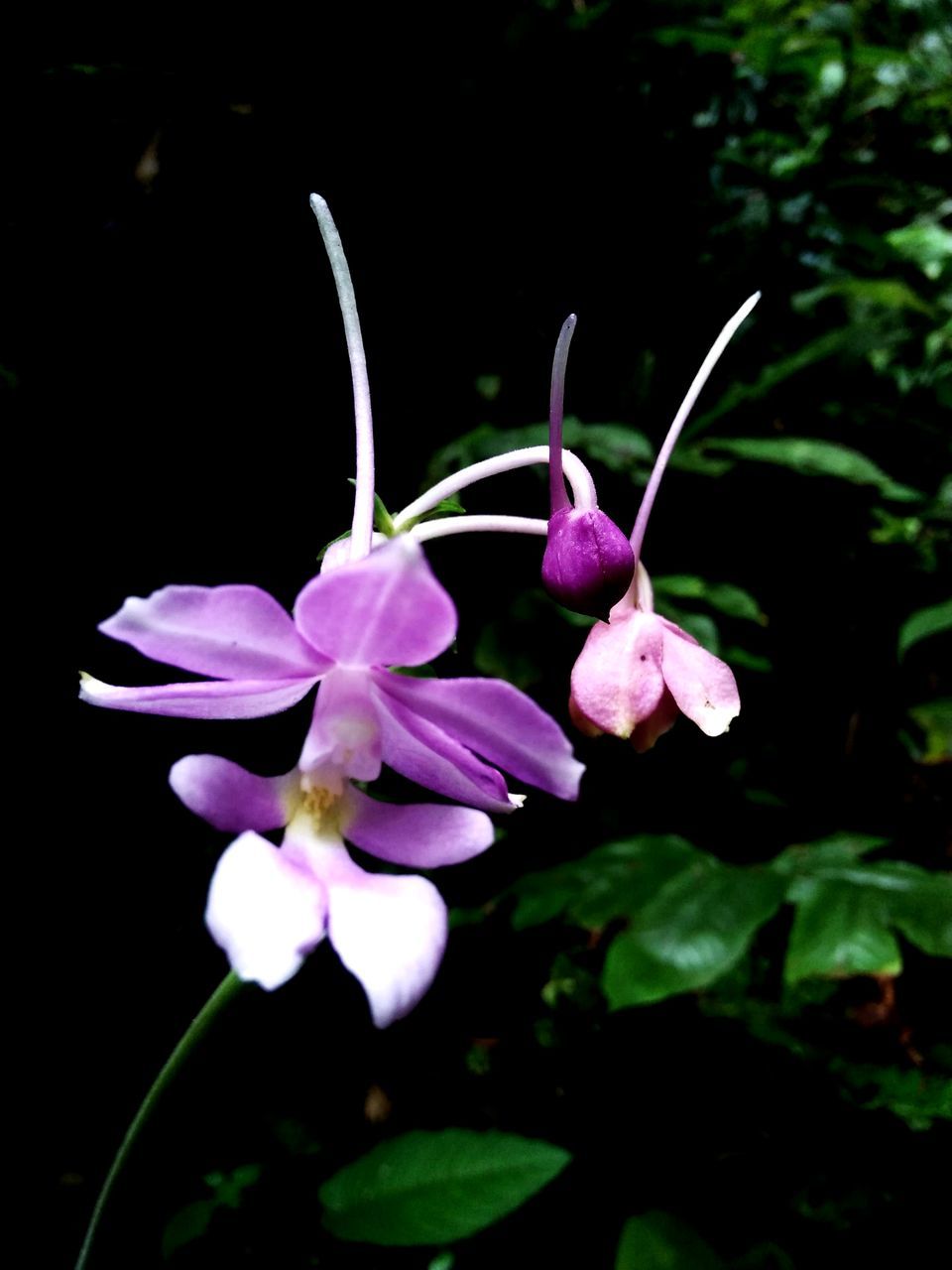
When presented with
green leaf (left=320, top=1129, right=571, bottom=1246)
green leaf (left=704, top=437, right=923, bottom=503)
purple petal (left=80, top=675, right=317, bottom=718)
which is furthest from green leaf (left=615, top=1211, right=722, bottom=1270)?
green leaf (left=704, top=437, right=923, bottom=503)

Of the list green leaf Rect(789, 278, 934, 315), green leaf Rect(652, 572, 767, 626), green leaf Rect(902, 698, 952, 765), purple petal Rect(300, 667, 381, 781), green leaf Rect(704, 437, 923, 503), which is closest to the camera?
purple petal Rect(300, 667, 381, 781)

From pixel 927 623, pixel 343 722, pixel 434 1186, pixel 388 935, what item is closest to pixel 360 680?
pixel 343 722

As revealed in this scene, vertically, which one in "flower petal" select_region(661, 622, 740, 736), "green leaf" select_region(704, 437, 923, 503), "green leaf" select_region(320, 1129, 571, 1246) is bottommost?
"green leaf" select_region(320, 1129, 571, 1246)

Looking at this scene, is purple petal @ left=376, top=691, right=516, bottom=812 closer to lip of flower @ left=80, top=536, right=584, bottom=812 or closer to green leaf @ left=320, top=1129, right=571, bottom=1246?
lip of flower @ left=80, top=536, right=584, bottom=812

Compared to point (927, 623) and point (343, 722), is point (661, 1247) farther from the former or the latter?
point (927, 623)

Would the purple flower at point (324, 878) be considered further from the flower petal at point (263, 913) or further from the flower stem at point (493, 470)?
the flower stem at point (493, 470)

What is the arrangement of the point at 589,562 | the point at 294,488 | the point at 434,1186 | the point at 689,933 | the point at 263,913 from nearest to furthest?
the point at 263,913 → the point at 589,562 → the point at 434,1186 → the point at 689,933 → the point at 294,488
